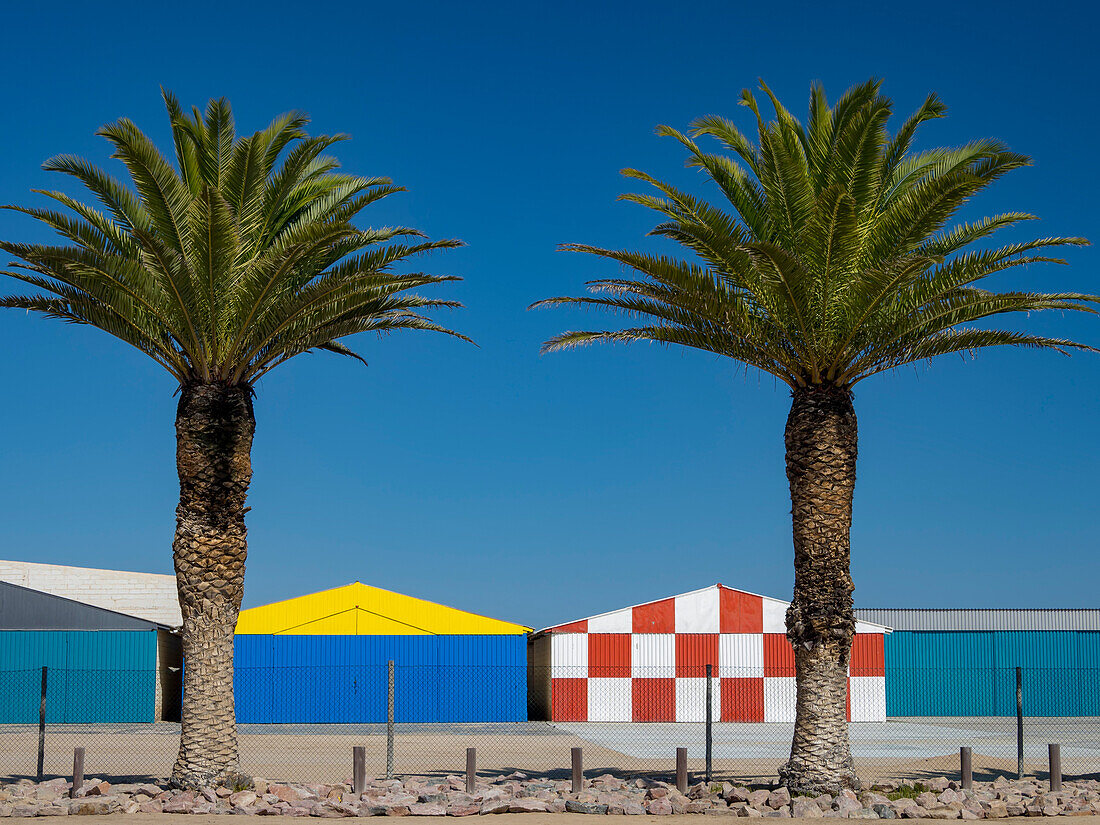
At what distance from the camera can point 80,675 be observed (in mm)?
37500

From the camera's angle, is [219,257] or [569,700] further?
[569,700]

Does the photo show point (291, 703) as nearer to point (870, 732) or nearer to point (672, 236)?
point (870, 732)

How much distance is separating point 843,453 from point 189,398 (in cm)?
966

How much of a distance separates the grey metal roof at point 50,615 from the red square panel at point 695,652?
17.0 meters

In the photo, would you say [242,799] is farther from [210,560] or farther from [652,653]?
[652,653]

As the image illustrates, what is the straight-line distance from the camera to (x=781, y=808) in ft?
53.4

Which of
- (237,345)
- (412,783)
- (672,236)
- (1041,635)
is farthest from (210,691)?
(1041,635)

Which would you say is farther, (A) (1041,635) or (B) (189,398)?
(A) (1041,635)

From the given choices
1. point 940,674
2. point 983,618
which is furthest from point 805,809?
point 983,618

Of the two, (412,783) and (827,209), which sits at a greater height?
(827,209)

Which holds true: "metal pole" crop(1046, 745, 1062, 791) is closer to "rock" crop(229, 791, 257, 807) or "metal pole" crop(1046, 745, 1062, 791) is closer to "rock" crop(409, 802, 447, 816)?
"rock" crop(409, 802, 447, 816)

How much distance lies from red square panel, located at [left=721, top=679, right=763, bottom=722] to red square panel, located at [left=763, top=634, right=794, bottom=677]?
558mm

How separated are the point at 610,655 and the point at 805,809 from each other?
74.5ft

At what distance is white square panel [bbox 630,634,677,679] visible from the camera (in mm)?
38656
